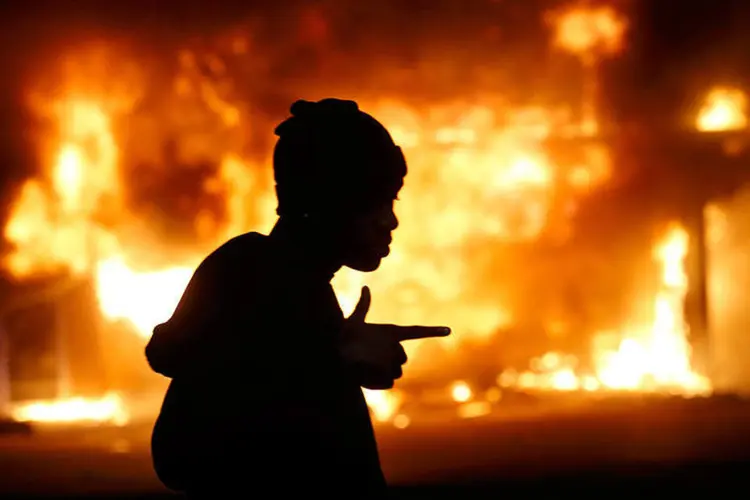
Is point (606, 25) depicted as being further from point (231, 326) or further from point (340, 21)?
point (231, 326)

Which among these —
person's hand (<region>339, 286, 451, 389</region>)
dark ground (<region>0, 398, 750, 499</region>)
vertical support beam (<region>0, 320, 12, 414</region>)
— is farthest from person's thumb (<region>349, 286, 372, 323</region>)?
vertical support beam (<region>0, 320, 12, 414</region>)

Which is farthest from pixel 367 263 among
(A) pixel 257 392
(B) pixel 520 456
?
(B) pixel 520 456

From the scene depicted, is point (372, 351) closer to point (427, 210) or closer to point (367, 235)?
point (367, 235)

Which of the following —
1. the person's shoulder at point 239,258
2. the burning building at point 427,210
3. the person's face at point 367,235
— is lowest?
the person's shoulder at point 239,258

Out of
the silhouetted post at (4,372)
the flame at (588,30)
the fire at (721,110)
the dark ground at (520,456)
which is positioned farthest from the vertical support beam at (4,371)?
the fire at (721,110)

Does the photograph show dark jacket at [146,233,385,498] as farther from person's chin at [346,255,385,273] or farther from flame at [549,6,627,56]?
flame at [549,6,627,56]

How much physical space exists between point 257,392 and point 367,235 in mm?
277

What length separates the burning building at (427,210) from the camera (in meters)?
12.8

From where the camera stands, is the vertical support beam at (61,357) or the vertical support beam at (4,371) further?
the vertical support beam at (61,357)

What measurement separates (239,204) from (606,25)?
5.80m

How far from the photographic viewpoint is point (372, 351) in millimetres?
1265

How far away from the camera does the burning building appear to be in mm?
12844

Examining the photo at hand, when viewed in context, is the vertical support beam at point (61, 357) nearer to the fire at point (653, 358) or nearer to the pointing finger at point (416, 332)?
the fire at point (653, 358)

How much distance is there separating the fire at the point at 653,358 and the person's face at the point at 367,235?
11521 mm
